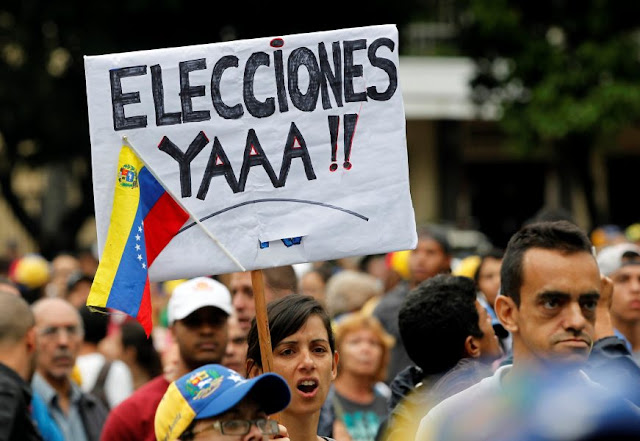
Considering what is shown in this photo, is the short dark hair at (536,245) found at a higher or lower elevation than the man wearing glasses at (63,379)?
higher

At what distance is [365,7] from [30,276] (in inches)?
Answer: 455

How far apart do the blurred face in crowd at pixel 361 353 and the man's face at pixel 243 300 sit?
2.91ft

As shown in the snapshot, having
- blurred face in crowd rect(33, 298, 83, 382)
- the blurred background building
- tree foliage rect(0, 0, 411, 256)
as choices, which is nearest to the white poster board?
blurred face in crowd rect(33, 298, 83, 382)

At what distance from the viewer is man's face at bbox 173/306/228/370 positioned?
212 inches

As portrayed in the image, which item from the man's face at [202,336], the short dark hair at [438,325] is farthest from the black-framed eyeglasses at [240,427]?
the man's face at [202,336]

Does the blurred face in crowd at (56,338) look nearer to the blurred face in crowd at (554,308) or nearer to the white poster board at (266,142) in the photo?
the white poster board at (266,142)

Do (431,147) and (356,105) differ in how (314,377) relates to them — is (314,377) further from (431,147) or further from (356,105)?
(431,147)

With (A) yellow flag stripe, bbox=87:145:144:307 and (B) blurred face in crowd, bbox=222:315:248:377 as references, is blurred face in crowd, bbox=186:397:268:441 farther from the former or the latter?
(B) blurred face in crowd, bbox=222:315:248:377

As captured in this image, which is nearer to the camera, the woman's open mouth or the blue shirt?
the woman's open mouth

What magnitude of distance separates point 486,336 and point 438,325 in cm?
34

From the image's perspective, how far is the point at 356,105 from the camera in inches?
159

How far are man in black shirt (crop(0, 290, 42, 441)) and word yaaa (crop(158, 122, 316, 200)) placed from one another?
128cm

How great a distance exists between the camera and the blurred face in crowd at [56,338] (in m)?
6.89

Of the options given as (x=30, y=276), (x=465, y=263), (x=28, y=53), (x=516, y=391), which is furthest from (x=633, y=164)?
(x=516, y=391)
